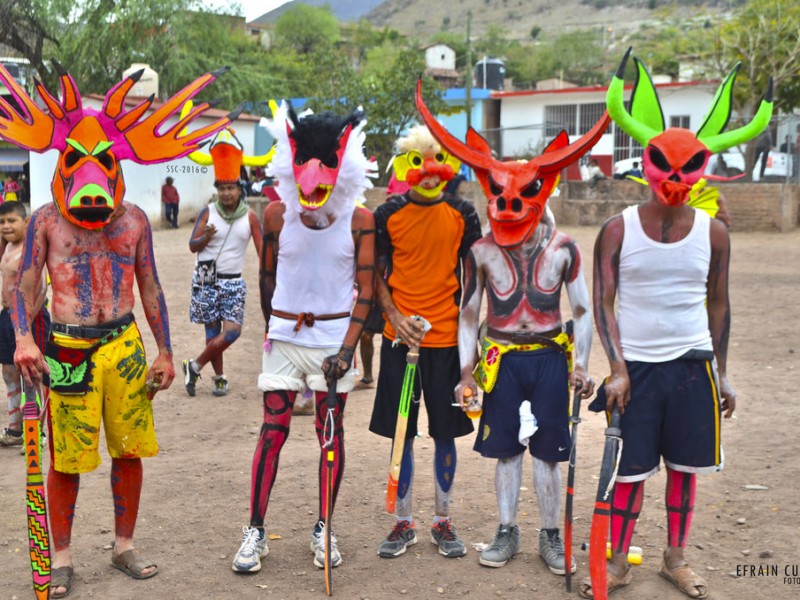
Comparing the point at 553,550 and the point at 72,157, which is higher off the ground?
the point at 72,157

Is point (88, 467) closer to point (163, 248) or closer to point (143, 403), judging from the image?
point (143, 403)

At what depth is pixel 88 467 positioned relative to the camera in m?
4.43

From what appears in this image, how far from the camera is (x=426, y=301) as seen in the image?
4.82 meters

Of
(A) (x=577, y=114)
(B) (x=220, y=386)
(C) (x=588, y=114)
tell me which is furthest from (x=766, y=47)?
(B) (x=220, y=386)

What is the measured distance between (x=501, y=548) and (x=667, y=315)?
1.42 metres

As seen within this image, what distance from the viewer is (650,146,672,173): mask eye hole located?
422 cm

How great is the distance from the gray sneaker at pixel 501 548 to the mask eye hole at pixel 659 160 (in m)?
1.90

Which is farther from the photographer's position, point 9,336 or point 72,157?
point 9,336

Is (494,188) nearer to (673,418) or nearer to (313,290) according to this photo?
(313,290)

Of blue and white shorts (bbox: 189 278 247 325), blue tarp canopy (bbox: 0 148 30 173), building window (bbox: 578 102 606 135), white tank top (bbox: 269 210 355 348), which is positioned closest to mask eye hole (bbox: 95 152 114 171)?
white tank top (bbox: 269 210 355 348)

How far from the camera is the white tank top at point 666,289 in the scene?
425 cm

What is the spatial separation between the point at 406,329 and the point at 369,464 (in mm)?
1865

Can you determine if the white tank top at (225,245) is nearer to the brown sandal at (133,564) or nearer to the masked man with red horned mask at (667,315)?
the brown sandal at (133,564)

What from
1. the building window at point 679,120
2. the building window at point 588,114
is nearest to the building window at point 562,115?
the building window at point 588,114
